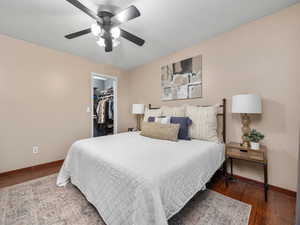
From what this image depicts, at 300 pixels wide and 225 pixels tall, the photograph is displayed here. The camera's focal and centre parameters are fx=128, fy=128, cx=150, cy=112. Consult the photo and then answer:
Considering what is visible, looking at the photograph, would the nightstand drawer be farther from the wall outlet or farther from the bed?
the wall outlet

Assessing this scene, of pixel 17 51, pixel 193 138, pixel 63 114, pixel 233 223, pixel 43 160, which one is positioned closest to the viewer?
pixel 233 223

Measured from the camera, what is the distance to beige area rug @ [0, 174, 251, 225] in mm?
1266

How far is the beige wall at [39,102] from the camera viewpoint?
2.21 meters

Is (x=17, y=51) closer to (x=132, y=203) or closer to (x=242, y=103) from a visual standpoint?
(x=132, y=203)

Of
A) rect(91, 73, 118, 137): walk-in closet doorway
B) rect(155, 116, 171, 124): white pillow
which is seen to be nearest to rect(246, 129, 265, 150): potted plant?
rect(155, 116, 171, 124): white pillow

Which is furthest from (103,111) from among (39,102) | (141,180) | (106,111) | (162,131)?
(141,180)

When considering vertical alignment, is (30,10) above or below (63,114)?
above

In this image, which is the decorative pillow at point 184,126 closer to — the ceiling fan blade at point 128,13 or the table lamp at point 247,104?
the table lamp at point 247,104

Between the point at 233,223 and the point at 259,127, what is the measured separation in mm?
1323

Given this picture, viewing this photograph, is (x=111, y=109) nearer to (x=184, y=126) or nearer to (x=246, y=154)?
(x=184, y=126)

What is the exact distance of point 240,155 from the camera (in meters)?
1.73

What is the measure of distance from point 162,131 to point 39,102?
2468mm

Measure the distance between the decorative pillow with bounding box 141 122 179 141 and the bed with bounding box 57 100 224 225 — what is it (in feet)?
1.47

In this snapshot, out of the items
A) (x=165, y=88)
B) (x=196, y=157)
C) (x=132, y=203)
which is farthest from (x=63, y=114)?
(x=196, y=157)
